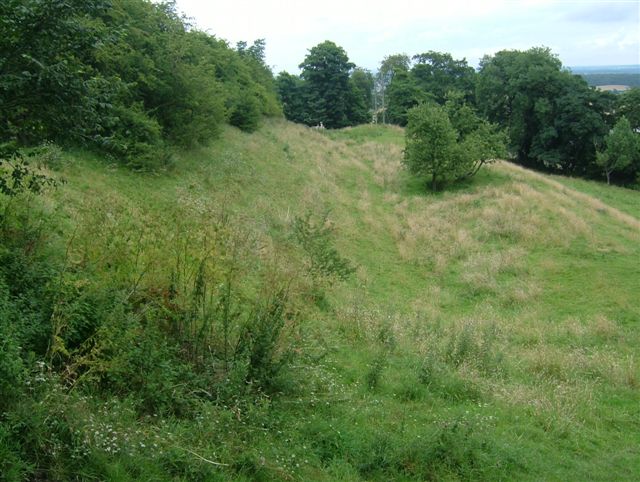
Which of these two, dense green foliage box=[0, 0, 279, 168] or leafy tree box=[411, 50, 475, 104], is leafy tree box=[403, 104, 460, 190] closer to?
dense green foliage box=[0, 0, 279, 168]

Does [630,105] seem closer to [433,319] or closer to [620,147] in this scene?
[620,147]

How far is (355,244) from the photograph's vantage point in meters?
18.9

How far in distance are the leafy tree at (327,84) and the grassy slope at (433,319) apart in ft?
112

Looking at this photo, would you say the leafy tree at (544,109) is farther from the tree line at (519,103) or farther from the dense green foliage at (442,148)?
the dense green foliage at (442,148)

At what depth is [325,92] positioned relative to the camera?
6022 centimetres

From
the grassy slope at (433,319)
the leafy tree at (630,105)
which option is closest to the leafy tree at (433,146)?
the grassy slope at (433,319)

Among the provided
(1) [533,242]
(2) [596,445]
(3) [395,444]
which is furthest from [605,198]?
(3) [395,444]

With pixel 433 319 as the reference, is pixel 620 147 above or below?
above

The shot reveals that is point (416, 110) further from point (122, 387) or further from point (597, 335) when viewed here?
point (122, 387)

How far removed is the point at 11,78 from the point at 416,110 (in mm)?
25580

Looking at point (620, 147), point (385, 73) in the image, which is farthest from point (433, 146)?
point (385, 73)

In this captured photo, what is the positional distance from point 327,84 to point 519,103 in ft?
73.0

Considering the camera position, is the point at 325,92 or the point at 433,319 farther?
the point at 325,92

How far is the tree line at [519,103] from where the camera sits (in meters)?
45.4
